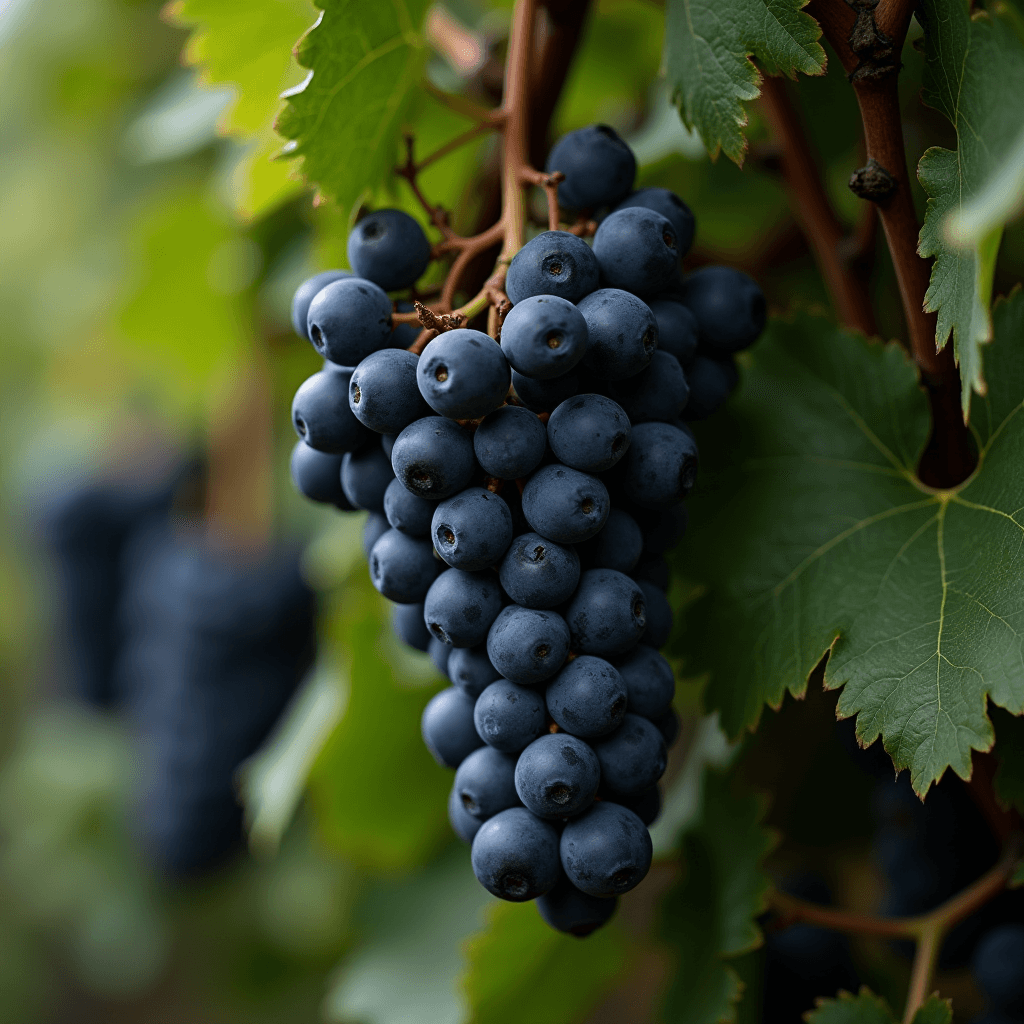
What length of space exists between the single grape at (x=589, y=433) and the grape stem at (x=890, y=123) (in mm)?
231

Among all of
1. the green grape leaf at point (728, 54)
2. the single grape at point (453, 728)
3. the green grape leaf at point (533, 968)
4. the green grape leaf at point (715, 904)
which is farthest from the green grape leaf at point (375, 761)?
the green grape leaf at point (728, 54)

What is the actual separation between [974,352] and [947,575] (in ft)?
0.79

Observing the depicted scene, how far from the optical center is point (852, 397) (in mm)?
774

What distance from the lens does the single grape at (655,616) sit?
25.9 inches

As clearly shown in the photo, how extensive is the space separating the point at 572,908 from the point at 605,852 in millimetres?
79

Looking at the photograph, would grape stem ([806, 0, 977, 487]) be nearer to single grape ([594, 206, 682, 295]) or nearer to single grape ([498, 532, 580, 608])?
single grape ([594, 206, 682, 295])

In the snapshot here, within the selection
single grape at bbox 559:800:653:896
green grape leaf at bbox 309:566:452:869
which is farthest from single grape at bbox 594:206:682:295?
green grape leaf at bbox 309:566:452:869

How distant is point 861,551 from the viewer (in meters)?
0.73

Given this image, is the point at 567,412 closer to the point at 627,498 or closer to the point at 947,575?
the point at 627,498

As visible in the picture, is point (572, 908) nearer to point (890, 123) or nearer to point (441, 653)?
point (441, 653)

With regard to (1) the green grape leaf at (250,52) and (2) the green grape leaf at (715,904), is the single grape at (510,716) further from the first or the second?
(1) the green grape leaf at (250,52)

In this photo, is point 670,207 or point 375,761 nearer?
point 670,207

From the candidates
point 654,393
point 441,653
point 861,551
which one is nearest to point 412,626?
point 441,653

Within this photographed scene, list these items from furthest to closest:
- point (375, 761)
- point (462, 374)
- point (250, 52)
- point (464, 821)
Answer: point (375, 761) → point (250, 52) → point (464, 821) → point (462, 374)
